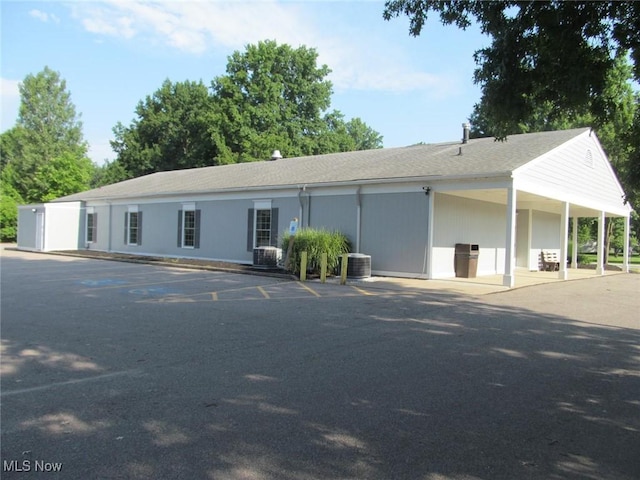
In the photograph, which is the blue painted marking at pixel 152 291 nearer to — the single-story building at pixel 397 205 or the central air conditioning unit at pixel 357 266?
the central air conditioning unit at pixel 357 266

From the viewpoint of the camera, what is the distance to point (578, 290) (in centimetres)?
1439

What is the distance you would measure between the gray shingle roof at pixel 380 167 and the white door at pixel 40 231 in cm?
367

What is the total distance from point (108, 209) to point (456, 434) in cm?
2691

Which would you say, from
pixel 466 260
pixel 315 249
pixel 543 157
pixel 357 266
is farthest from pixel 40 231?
pixel 543 157

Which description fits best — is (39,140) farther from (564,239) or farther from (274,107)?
(564,239)

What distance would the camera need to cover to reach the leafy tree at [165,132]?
48406 mm

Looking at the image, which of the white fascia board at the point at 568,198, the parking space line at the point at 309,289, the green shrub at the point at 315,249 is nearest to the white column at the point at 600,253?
the white fascia board at the point at 568,198

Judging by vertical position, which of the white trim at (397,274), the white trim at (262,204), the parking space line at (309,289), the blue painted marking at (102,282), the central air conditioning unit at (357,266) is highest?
the white trim at (262,204)

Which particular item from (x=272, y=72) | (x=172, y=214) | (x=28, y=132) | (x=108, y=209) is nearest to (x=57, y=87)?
(x=28, y=132)

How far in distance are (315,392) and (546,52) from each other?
17.8 feet

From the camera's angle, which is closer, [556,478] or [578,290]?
[556,478]

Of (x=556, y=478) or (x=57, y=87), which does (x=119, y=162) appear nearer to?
(x=57, y=87)

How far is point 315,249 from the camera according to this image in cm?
1570

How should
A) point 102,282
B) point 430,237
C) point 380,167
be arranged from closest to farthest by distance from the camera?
point 102,282, point 430,237, point 380,167
